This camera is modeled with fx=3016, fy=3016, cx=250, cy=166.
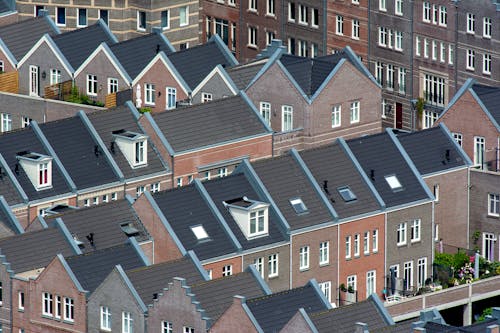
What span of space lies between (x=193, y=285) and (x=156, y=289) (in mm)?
3360

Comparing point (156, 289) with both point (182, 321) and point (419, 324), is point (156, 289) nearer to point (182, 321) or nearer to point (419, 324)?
point (182, 321)

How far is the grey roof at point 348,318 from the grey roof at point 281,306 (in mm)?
2416

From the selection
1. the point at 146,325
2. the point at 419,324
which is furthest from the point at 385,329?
the point at 146,325

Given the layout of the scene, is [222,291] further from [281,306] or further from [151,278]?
[151,278]

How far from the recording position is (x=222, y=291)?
196 m

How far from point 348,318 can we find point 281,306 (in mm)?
4514

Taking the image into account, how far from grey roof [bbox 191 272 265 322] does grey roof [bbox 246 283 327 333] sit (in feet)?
8.34

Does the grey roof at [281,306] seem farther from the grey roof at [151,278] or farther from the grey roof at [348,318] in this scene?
the grey roof at [151,278]

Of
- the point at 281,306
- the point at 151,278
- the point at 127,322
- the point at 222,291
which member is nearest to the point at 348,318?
the point at 281,306

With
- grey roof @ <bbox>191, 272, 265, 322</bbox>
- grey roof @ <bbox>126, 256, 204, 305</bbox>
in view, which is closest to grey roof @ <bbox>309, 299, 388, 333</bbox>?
grey roof @ <bbox>191, 272, 265, 322</bbox>

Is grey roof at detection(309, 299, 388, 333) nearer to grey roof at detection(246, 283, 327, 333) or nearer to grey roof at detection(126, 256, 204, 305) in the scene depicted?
grey roof at detection(246, 283, 327, 333)

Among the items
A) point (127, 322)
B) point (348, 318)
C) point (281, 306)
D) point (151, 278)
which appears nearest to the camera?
point (348, 318)

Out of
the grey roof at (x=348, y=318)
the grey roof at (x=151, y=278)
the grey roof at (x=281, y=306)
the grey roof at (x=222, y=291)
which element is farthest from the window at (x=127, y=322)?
the grey roof at (x=348, y=318)

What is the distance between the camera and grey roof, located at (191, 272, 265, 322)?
19425 centimetres
